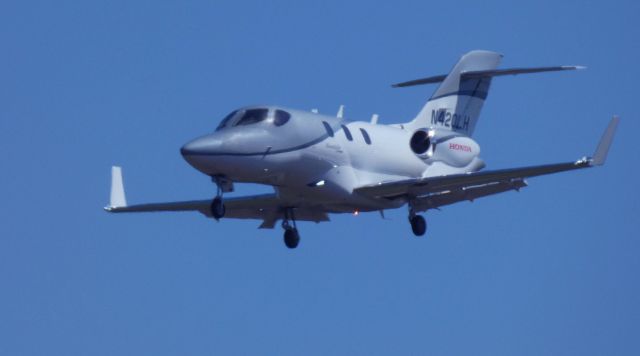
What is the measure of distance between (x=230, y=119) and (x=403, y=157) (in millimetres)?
5560

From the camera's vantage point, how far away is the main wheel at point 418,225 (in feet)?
123

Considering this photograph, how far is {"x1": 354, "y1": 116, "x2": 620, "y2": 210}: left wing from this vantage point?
34656 mm

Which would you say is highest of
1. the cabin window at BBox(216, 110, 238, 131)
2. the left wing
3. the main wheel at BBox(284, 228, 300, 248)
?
the cabin window at BBox(216, 110, 238, 131)

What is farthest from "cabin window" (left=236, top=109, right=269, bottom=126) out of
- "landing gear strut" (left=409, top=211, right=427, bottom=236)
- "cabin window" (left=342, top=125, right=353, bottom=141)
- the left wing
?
"landing gear strut" (left=409, top=211, right=427, bottom=236)

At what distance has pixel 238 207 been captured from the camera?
3784 cm

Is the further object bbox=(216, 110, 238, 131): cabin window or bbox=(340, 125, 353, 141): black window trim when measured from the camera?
bbox=(340, 125, 353, 141): black window trim

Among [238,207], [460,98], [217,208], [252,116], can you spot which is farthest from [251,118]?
[460,98]

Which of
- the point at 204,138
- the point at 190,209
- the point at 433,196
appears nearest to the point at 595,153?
the point at 433,196

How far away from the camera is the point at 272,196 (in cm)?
3688

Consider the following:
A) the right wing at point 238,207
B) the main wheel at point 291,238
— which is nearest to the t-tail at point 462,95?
the right wing at point 238,207

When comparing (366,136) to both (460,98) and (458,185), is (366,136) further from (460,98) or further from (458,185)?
(460,98)

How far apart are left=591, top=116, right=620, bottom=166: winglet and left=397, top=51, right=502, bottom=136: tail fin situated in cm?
830

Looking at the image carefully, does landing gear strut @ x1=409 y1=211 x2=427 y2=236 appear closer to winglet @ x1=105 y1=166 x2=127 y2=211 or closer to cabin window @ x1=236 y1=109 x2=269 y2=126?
cabin window @ x1=236 y1=109 x2=269 y2=126

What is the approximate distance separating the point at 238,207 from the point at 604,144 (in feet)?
33.0
